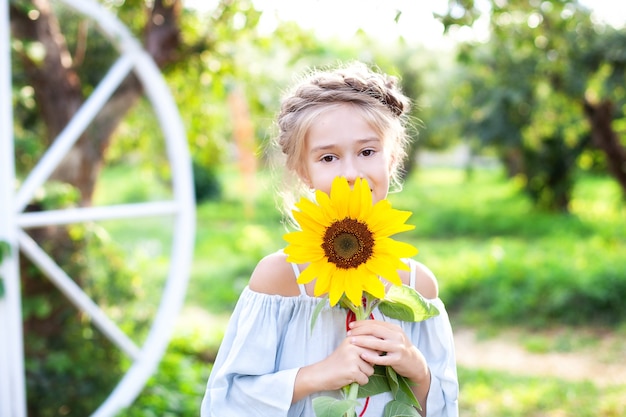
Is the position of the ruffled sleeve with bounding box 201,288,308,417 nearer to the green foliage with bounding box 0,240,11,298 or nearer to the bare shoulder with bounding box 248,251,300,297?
the bare shoulder with bounding box 248,251,300,297

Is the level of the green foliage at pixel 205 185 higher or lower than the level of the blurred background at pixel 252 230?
higher

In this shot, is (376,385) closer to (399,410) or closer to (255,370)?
(399,410)

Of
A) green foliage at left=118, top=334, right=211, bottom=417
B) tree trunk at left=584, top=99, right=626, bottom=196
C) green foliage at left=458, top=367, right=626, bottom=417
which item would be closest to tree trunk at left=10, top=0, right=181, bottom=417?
green foliage at left=118, top=334, right=211, bottom=417

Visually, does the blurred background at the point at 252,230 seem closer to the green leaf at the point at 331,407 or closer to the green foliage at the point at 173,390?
the green foliage at the point at 173,390

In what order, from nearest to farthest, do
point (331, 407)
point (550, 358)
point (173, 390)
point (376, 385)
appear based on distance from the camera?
point (331, 407)
point (376, 385)
point (173, 390)
point (550, 358)

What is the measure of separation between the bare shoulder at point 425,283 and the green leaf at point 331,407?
14.9 inches

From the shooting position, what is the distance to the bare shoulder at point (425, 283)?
144cm

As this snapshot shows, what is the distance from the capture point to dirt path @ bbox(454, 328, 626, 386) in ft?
16.0

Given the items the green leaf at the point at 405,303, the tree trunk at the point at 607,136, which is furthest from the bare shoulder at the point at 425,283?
the tree trunk at the point at 607,136

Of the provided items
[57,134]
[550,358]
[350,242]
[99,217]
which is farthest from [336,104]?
[550,358]

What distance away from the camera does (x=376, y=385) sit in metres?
1.23

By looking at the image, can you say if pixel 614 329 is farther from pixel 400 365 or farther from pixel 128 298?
pixel 400 365

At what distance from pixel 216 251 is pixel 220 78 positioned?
5.63 m

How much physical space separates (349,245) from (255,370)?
13.3 inches
